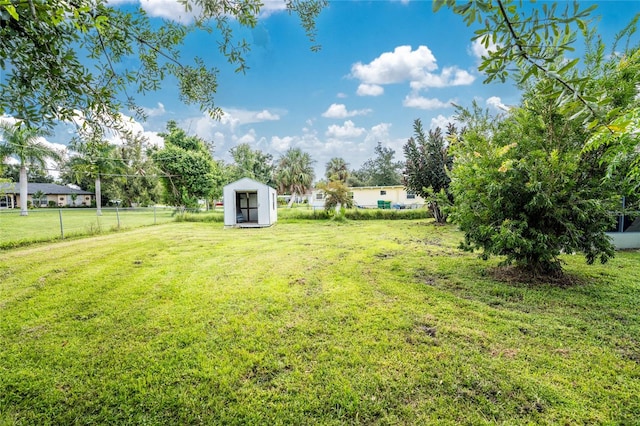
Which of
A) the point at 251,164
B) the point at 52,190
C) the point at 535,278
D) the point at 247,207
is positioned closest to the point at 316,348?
the point at 535,278

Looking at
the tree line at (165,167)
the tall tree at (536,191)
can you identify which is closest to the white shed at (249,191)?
the tree line at (165,167)

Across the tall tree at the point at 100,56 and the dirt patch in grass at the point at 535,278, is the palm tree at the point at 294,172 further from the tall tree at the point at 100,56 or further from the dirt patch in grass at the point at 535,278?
the tall tree at the point at 100,56

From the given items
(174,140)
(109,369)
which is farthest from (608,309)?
(174,140)

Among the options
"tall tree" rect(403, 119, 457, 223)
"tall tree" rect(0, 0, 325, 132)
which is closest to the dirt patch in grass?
"tall tree" rect(0, 0, 325, 132)

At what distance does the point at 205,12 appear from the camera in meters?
1.86

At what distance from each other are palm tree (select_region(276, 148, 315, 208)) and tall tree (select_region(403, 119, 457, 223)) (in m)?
21.1

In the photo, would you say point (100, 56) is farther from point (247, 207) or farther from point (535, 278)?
point (247, 207)

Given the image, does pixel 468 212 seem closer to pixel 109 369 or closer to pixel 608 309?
pixel 608 309

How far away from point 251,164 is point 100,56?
3197 centimetres

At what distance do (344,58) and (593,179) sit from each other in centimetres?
378

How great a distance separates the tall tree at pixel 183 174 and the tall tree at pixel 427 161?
1332 cm

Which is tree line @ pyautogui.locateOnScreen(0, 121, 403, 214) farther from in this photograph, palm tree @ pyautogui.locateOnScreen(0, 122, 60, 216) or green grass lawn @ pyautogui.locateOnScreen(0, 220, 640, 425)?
green grass lawn @ pyautogui.locateOnScreen(0, 220, 640, 425)

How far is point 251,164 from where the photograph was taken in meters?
32.8

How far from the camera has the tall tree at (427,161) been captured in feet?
43.5
